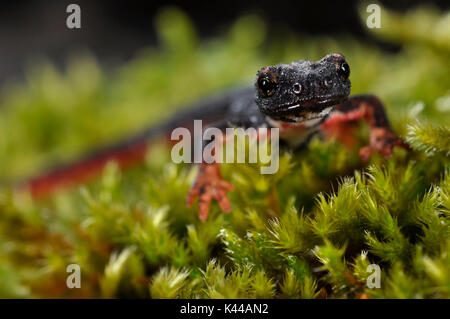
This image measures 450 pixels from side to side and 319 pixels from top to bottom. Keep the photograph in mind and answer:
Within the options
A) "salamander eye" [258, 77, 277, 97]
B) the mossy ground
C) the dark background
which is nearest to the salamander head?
"salamander eye" [258, 77, 277, 97]

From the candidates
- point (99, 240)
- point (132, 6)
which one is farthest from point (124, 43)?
point (99, 240)

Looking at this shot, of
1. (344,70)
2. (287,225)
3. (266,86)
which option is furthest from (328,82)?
(287,225)

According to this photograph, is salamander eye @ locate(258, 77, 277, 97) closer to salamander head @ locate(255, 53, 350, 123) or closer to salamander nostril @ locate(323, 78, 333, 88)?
salamander head @ locate(255, 53, 350, 123)

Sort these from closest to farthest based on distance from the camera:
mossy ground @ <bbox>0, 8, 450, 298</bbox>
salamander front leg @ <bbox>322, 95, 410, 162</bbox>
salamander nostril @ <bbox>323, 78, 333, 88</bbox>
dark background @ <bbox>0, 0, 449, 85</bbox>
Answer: mossy ground @ <bbox>0, 8, 450, 298</bbox>
salamander nostril @ <bbox>323, 78, 333, 88</bbox>
salamander front leg @ <bbox>322, 95, 410, 162</bbox>
dark background @ <bbox>0, 0, 449, 85</bbox>

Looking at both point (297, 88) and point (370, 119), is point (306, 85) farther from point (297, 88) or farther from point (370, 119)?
point (370, 119)

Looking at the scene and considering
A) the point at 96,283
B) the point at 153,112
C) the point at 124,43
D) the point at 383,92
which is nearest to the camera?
the point at 96,283

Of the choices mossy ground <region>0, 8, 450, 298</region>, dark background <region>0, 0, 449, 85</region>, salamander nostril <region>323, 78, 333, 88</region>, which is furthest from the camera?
dark background <region>0, 0, 449, 85</region>

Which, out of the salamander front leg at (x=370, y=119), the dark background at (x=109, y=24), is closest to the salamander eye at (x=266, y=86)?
the salamander front leg at (x=370, y=119)

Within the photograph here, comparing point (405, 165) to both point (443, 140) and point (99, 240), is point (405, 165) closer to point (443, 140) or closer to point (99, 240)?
point (443, 140)
